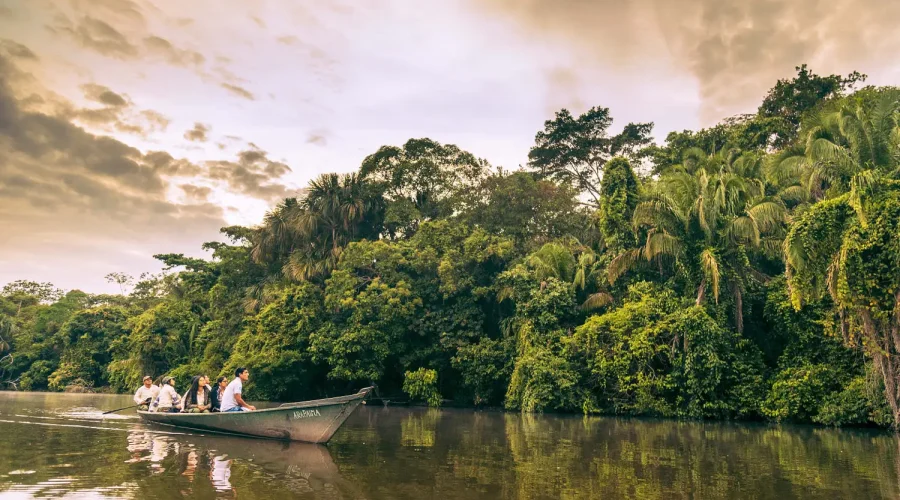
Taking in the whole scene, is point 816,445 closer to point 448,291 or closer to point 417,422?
point 417,422

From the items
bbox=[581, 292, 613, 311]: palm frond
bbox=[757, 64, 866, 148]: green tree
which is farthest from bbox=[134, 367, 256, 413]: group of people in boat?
bbox=[757, 64, 866, 148]: green tree

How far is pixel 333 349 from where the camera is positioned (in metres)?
27.7

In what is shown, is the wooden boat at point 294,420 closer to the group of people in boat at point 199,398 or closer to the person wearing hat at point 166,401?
the group of people in boat at point 199,398

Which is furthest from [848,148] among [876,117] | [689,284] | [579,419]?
[579,419]

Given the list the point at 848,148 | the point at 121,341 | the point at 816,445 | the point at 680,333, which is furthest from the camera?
the point at 121,341

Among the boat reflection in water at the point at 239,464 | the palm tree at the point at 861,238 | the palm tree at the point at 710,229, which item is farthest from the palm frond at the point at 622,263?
the boat reflection in water at the point at 239,464

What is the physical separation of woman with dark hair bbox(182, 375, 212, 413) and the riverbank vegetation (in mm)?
10979

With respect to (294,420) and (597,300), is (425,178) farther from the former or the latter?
(294,420)

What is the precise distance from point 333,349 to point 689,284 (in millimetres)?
15411

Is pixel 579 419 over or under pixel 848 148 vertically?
under

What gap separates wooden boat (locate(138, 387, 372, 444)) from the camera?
12.6 meters

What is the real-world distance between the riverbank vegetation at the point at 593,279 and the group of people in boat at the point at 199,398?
9.68 metres

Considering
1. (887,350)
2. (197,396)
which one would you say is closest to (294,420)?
(197,396)

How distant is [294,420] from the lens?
43.0 feet
